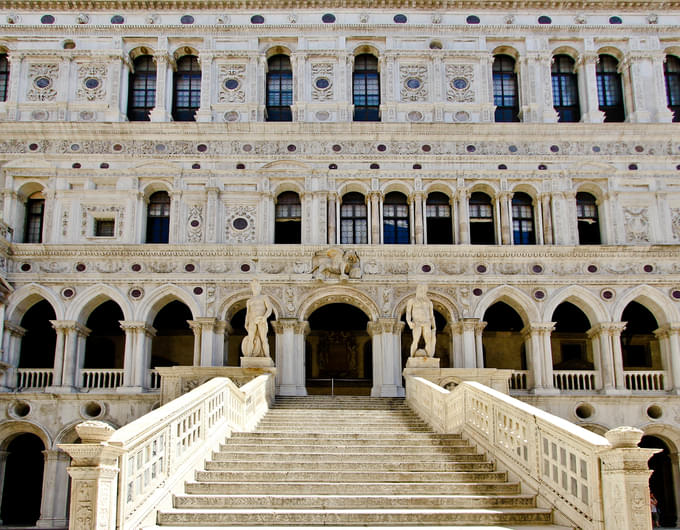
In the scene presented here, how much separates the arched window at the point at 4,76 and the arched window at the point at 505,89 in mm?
16619

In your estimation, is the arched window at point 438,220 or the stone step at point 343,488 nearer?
the stone step at point 343,488

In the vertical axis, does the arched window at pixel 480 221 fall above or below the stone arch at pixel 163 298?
above

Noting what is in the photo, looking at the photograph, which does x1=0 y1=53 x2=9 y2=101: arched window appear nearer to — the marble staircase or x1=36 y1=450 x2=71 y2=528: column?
x1=36 y1=450 x2=71 y2=528: column

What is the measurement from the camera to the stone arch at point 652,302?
2456 cm

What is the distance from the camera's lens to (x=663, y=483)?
24469mm

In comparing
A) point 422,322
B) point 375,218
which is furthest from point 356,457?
point 375,218

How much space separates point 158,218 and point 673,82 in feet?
59.7

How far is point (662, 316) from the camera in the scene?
2486cm

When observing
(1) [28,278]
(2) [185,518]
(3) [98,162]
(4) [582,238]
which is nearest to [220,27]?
(3) [98,162]

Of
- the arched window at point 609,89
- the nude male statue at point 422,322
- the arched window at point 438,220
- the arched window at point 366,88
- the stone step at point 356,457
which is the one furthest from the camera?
the arched window at point 609,89

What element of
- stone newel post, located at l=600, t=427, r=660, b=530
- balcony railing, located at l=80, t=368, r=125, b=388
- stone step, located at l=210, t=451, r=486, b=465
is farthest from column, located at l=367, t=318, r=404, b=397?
stone newel post, located at l=600, t=427, r=660, b=530

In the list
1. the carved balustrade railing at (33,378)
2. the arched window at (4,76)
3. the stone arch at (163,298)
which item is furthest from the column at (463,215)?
the arched window at (4,76)

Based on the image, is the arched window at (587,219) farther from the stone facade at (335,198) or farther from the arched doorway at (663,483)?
the arched doorway at (663,483)

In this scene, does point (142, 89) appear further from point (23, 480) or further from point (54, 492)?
point (54, 492)
